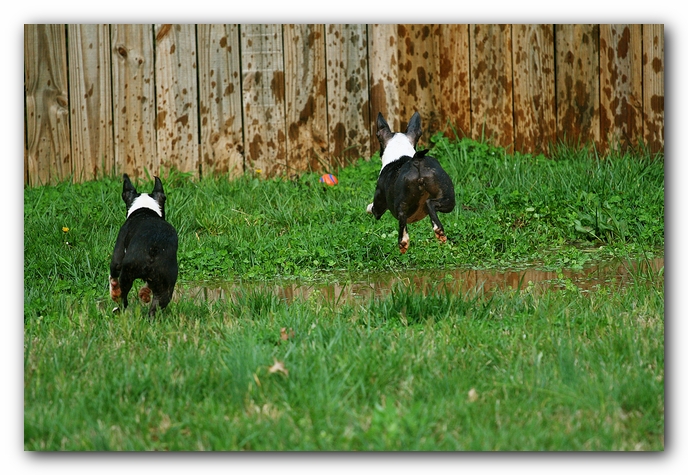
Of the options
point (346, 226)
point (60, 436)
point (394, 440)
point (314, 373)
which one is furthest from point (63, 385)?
point (346, 226)

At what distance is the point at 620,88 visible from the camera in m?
5.21

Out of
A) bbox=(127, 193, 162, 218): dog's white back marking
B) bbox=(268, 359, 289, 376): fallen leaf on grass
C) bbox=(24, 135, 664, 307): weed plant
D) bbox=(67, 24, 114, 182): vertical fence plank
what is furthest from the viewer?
bbox=(67, 24, 114, 182): vertical fence plank

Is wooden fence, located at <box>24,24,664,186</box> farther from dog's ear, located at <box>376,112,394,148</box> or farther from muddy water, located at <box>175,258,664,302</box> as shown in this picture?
dog's ear, located at <box>376,112,394,148</box>

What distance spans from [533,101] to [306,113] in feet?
4.40

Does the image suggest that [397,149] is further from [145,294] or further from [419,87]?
[419,87]

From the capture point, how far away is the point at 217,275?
16.5ft

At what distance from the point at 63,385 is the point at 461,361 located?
1.51m

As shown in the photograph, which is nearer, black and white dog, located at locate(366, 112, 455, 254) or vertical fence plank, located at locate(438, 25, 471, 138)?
black and white dog, located at locate(366, 112, 455, 254)

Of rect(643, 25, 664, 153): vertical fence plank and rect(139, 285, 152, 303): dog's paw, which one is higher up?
rect(643, 25, 664, 153): vertical fence plank

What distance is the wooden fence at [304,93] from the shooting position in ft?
16.6

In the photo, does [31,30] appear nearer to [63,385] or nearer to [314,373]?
[63,385]

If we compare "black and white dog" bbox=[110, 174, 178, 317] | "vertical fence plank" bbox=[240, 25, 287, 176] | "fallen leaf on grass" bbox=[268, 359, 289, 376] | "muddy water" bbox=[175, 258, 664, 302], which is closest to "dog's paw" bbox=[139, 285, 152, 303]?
"black and white dog" bbox=[110, 174, 178, 317]

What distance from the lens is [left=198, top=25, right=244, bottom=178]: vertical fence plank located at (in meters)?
5.51

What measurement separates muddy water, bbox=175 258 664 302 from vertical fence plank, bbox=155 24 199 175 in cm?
104
